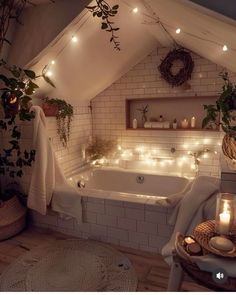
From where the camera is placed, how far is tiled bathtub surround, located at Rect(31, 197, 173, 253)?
2129 millimetres

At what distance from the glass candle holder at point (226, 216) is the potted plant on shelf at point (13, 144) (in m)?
1.82

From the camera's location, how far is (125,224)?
2.26 metres

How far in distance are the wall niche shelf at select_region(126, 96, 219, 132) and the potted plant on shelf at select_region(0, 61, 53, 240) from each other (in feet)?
4.94

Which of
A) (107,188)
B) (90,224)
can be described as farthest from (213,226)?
(107,188)

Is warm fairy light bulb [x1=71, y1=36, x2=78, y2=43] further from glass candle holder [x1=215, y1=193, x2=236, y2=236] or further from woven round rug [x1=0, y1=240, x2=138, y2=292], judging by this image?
woven round rug [x1=0, y1=240, x2=138, y2=292]

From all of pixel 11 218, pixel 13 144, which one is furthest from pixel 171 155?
pixel 11 218

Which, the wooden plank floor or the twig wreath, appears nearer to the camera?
the wooden plank floor

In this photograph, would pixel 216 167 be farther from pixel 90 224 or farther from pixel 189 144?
pixel 90 224

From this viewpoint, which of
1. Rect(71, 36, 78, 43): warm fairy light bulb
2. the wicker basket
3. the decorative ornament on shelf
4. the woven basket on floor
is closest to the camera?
the wicker basket

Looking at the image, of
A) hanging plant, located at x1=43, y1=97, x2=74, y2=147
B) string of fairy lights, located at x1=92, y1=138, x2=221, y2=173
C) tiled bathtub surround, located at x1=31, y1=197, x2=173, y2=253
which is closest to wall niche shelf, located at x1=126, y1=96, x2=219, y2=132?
string of fairy lights, located at x1=92, y1=138, x2=221, y2=173

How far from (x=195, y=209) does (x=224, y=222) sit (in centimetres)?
58

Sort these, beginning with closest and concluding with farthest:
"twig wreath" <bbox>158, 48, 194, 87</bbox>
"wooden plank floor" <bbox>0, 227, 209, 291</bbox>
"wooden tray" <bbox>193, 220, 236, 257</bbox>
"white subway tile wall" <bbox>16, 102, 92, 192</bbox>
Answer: "wooden tray" <bbox>193, 220, 236, 257</bbox> < "wooden plank floor" <bbox>0, 227, 209, 291</bbox> < "white subway tile wall" <bbox>16, 102, 92, 192</bbox> < "twig wreath" <bbox>158, 48, 194, 87</bbox>

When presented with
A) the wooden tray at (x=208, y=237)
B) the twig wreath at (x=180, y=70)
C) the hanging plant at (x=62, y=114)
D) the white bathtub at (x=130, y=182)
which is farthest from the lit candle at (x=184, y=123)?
the wooden tray at (x=208, y=237)

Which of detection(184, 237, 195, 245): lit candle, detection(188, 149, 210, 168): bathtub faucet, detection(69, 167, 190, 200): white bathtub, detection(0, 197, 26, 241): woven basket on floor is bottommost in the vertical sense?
detection(0, 197, 26, 241): woven basket on floor
